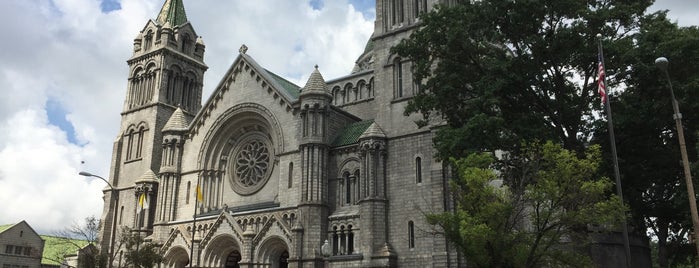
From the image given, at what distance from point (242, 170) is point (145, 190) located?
8382mm

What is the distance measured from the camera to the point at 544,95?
92.3 ft

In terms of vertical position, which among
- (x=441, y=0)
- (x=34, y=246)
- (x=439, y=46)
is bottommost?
(x=34, y=246)

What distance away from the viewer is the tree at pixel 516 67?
26641 millimetres

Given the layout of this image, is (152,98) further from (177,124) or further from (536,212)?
(536,212)

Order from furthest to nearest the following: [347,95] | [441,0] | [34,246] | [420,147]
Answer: [34,246] → [347,95] → [441,0] → [420,147]

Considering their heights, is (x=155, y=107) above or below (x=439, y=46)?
above

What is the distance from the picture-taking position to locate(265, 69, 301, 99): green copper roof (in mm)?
46069

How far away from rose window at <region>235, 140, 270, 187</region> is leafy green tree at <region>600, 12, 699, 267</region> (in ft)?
76.0

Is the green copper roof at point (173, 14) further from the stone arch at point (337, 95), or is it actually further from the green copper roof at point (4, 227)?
the green copper roof at point (4, 227)

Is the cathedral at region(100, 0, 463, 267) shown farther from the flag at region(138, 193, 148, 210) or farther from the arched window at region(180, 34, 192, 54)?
the arched window at region(180, 34, 192, 54)

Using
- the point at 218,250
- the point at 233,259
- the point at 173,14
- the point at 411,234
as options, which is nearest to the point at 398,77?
the point at 411,234

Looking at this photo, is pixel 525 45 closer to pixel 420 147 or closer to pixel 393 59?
pixel 420 147

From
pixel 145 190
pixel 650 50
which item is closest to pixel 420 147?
pixel 650 50

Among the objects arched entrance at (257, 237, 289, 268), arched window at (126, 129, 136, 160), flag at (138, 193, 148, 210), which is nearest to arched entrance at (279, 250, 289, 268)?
arched entrance at (257, 237, 289, 268)
